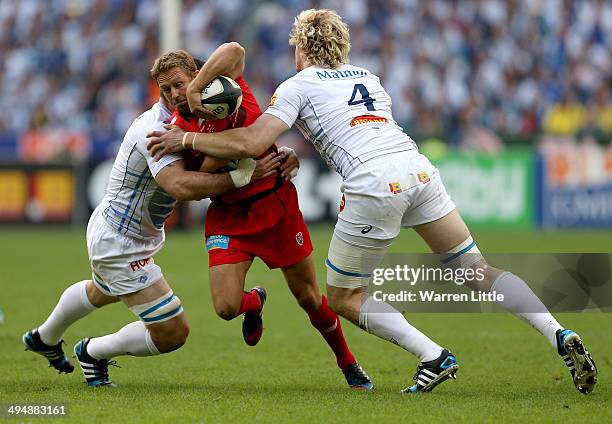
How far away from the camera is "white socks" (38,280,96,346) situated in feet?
24.9

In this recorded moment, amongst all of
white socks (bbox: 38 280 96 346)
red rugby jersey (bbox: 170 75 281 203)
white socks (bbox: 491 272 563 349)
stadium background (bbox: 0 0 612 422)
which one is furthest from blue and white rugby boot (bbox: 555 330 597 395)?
stadium background (bbox: 0 0 612 422)

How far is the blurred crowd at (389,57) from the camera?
22391 mm

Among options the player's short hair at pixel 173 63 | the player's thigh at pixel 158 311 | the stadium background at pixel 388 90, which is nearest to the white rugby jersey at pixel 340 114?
the player's short hair at pixel 173 63

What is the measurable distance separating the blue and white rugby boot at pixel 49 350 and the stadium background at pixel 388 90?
356 cm

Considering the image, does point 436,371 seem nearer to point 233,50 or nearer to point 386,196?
point 386,196

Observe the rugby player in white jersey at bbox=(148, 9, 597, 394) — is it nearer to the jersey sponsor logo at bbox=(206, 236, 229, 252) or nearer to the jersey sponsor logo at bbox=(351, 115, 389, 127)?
the jersey sponsor logo at bbox=(351, 115, 389, 127)

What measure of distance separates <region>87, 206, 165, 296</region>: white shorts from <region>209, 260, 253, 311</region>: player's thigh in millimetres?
413

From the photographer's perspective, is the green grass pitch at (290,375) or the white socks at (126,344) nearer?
the green grass pitch at (290,375)

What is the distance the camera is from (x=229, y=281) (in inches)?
281

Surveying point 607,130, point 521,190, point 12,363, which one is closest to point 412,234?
point 521,190

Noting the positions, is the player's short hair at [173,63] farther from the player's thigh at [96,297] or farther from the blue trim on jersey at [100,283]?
the player's thigh at [96,297]

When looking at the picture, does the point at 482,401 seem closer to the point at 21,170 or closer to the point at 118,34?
the point at 21,170

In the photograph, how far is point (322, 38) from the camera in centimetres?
692

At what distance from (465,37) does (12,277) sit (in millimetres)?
12059
